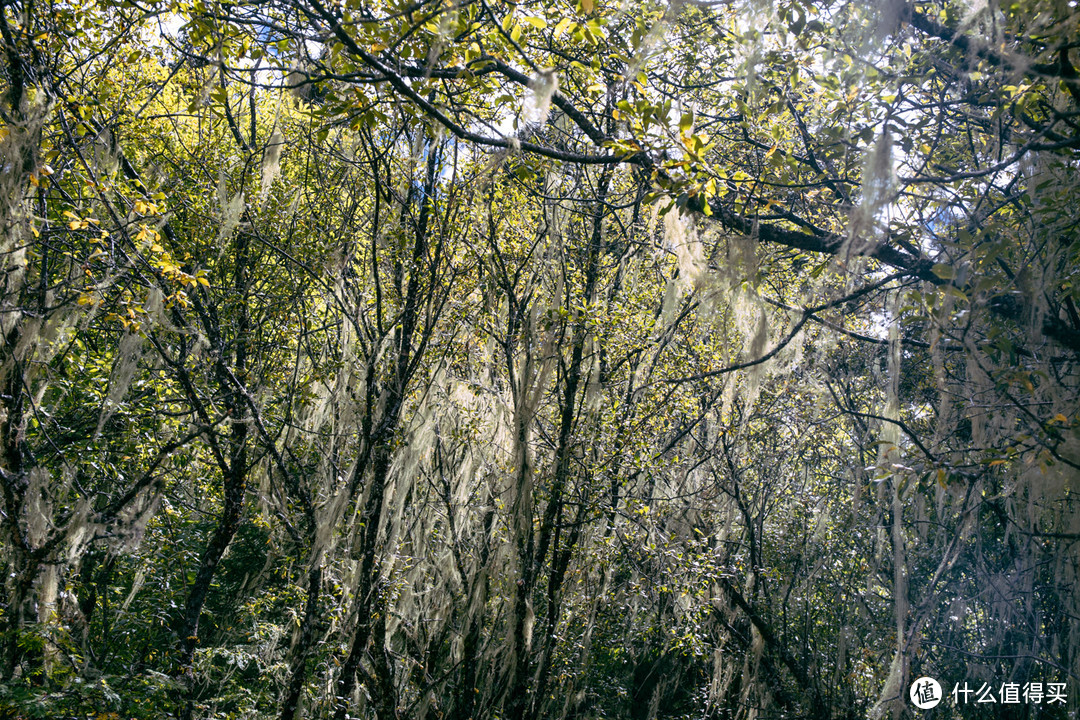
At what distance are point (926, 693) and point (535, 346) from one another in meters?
6.01

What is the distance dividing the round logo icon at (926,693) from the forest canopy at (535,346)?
0.19 metres

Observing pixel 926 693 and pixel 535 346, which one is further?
pixel 926 693

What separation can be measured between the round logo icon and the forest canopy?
19cm

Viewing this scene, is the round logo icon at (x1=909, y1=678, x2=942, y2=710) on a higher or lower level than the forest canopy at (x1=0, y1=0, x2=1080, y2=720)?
lower

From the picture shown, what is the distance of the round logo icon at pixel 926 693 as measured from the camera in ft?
22.6

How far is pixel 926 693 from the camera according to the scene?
7.16 meters

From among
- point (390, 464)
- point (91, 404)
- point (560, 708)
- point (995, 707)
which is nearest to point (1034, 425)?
A: point (390, 464)

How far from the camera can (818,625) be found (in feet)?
28.3

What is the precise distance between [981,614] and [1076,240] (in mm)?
7097

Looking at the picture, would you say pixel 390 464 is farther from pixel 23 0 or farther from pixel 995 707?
pixel 995 707

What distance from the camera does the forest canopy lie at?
10.9ft

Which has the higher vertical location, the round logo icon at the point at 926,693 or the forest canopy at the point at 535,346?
the forest canopy at the point at 535,346

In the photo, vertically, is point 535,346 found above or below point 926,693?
above

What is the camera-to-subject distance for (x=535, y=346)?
218 inches
